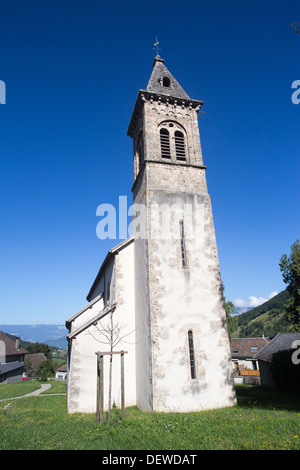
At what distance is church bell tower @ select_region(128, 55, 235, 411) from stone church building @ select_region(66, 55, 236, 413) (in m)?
0.04

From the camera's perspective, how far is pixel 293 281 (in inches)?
874

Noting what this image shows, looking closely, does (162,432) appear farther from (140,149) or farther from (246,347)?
(246,347)

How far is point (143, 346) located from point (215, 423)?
4.22 m

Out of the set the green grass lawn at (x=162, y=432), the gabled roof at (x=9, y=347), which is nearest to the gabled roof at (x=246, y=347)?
the green grass lawn at (x=162, y=432)

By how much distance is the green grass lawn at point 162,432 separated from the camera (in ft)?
21.9

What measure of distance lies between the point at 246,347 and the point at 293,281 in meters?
27.0

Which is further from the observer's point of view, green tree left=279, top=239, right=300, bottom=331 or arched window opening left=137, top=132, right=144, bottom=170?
green tree left=279, top=239, right=300, bottom=331

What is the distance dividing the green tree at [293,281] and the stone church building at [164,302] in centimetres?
1093

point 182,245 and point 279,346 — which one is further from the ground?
point 182,245

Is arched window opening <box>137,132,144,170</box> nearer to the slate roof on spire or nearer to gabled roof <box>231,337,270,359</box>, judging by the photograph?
the slate roof on spire

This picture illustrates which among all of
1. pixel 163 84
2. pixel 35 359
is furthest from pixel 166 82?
pixel 35 359

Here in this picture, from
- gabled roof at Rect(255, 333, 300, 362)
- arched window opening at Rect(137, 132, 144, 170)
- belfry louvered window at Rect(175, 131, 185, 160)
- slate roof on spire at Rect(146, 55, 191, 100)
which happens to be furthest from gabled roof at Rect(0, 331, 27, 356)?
slate roof on spire at Rect(146, 55, 191, 100)

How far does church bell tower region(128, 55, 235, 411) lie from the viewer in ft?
35.5
